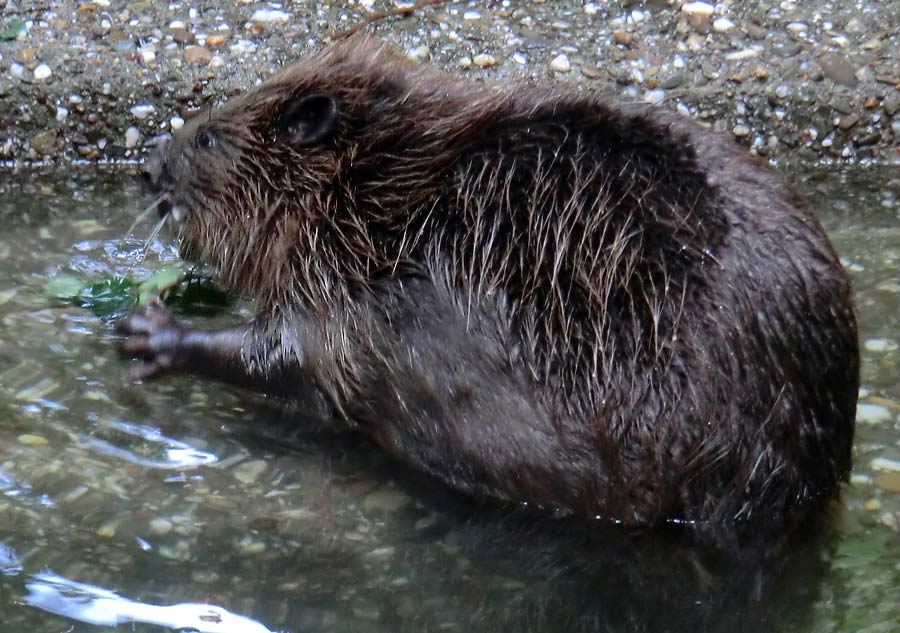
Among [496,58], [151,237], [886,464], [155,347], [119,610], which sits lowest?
[119,610]

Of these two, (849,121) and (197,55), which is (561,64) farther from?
(197,55)

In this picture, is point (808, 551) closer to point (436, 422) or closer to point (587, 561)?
point (587, 561)

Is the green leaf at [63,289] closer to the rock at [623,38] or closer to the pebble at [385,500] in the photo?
the pebble at [385,500]

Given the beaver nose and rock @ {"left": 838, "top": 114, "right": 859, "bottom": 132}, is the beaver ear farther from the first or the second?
rock @ {"left": 838, "top": 114, "right": 859, "bottom": 132}

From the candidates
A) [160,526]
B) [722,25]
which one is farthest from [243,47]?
[160,526]

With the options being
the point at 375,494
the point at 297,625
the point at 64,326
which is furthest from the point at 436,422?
the point at 64,326

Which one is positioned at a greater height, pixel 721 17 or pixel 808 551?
pixel 721 17
